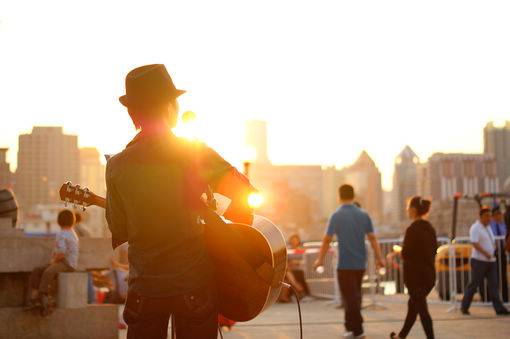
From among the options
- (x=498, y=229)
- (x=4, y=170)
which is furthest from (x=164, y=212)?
(x=498, y=229)

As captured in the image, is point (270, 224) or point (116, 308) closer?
point (270, 224)

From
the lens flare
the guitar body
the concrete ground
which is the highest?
the lens flare

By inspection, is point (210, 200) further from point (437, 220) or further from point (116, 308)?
point (437, 220)

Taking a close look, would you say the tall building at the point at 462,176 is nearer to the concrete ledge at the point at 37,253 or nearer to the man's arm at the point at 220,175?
the concrete ledge at the point at 37,253

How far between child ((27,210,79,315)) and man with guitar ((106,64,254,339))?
22.0 feet

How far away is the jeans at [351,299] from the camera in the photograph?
11711 mm

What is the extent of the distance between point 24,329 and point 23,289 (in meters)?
0.63

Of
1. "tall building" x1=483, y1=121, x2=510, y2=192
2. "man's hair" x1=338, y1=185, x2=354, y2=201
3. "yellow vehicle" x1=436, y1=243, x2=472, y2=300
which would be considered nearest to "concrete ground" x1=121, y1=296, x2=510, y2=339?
"yellow vehicle" x1=436, y1=243, x2=472, y2=300

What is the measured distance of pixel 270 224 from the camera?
411 centimetres

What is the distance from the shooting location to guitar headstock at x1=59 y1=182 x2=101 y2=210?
14.8 feet

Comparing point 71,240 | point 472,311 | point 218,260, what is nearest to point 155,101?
point 218,260

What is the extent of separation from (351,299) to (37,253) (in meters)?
3.91

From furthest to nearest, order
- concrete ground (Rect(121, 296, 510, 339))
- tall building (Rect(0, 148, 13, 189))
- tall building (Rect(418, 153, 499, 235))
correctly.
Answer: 1. tall building (Rect(418, 153, 499, 235))
2. tall building (Rect(0, 148, 13, 189))
3. concrete ground (Rect(121, 296, 510, 339))

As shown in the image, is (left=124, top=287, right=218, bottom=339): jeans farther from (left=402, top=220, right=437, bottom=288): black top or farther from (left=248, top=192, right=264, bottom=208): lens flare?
(left=402, top=220, right=437, bottom=288): black top
